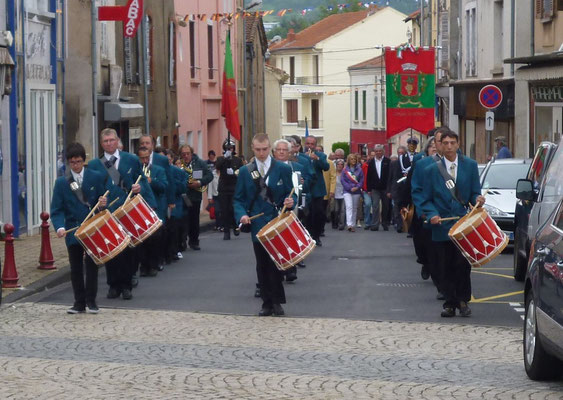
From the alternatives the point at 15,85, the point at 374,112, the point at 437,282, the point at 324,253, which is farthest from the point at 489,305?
the point at 374,112

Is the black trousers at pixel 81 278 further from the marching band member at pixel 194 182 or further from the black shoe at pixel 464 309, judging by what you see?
the marching band member at pixel 194 182

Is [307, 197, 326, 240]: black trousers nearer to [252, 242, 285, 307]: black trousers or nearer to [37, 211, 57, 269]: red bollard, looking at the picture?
[37, 211, 57, 269]: red bollard

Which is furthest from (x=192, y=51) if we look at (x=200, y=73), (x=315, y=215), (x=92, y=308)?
(x=92, y=308)

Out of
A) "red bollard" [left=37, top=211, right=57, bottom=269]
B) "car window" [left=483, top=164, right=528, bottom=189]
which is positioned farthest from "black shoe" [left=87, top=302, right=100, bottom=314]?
"car window" [left=483, top=164, right=528, bottom=189]

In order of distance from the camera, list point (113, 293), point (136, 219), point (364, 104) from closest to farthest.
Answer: point (136, 219)
point (113, 293)
point (364, 104)

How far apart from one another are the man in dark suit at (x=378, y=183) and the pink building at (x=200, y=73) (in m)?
12.2

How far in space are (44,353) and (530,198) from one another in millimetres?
6116

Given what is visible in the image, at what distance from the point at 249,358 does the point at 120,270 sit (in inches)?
176

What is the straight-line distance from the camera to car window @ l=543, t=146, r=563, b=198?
537 inches

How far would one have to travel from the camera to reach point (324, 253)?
72.2 feet

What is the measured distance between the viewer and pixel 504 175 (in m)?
22.1

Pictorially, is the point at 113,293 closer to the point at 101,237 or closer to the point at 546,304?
the point at 101,237

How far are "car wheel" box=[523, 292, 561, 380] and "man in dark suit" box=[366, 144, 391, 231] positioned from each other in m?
19.7

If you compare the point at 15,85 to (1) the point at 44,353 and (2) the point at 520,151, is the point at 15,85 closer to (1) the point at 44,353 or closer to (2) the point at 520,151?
(1) the point at 44,353
